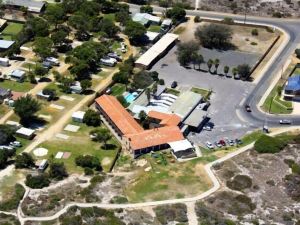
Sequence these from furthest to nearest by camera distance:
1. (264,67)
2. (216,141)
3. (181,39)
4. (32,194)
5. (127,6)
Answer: (127,6), (181,39), (264,67), (216,141), (32,194)

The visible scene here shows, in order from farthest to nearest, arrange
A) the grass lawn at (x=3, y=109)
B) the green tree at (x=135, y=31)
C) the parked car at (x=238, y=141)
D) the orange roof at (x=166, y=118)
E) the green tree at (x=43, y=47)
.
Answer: the green tree at (x=135, y=31), the green tree at (x=43, y=47), the grass lawn at (x=3, y=109), the orange roof at (x=166, y=118), the parked car at (x=238, y=141)

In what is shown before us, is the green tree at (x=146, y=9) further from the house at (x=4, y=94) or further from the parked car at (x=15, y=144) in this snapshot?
the parked car at (x=15, y=144)

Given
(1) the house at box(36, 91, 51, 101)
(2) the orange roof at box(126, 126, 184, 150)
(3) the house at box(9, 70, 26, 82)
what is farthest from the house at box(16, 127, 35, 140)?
(3) the house at box(9, 70, 26, 82)

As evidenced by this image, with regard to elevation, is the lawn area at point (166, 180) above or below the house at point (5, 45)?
below

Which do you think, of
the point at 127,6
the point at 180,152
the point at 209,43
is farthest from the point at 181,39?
the point at 180,152

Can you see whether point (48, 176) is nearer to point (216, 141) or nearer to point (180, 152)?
point (180, 152)

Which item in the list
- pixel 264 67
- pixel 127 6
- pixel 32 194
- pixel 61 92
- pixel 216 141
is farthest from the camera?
pixel 127 6

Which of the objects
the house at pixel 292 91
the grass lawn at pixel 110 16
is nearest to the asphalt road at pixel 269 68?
the house at pixel 292 91
